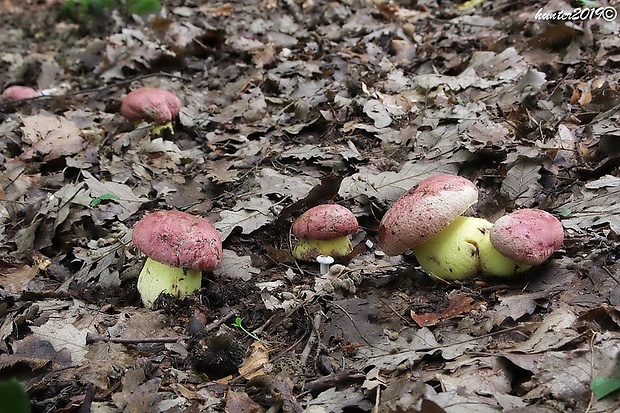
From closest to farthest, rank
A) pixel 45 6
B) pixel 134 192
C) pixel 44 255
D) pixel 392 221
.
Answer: pixel 392 221 < pixel 44 255 < pixel 134 192 < pixel 45 6

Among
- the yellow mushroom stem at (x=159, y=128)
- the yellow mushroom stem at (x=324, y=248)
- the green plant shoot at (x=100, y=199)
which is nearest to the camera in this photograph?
the yellow mushroom stem at (x=324, y=248)

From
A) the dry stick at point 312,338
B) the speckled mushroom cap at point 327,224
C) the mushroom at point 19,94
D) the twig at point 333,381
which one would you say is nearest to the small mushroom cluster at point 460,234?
the speckled mushroom cap at point 327,224

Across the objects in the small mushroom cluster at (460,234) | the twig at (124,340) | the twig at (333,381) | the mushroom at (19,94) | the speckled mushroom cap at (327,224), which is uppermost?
the small mushroom cluster at (460,234)

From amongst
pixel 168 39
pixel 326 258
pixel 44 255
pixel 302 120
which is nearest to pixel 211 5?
pixel 168 39

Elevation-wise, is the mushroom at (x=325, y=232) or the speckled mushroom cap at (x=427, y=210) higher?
the speckled mushroom cap at (x=427, y=210)

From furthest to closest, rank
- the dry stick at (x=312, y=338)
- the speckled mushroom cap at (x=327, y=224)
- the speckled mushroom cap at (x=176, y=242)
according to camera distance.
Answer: the speckled mushroom cap at (x=327, y=224)
the speckled mushroom cap at (x=176, y=242)
the dry stick at (x=312, y=338)

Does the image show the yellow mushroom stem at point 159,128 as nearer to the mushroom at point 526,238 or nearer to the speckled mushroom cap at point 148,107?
the speckled mushroom cap at point 148,107

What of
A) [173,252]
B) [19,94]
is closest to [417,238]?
[173,252]

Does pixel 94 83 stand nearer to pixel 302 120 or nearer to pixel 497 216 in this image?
pixel 302 120
